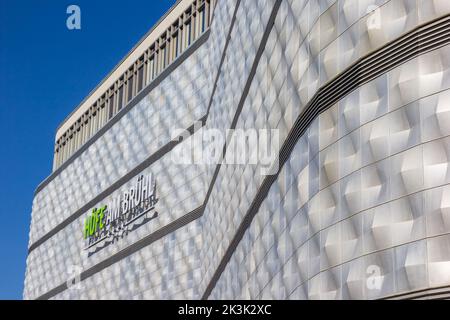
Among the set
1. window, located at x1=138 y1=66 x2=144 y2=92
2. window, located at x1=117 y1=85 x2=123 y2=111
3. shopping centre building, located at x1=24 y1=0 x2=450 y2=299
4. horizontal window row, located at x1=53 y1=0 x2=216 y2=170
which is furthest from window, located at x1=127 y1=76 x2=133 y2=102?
shopping centre building, located at x1=24 y1=0 x2=450 y2=299

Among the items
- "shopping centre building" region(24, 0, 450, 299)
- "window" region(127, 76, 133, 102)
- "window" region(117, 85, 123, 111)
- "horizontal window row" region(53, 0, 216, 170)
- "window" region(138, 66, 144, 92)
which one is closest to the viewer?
"shopping centre building" region(24, 0, 450, 299)

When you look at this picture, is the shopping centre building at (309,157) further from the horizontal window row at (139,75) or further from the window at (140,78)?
the window at (140,78)

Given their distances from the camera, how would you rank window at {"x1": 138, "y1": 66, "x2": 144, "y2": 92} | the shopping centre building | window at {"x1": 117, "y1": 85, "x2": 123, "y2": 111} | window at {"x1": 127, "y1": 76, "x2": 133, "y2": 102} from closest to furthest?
the shopping centre building, window at {"x1": 138, "y1": 66, "x2": 144, "y2": 92}, window at {"x1": 127, "y1": 76, "x2": 133, "y2": 102}, window at {"x1": 117, "y1": 85, "x2": 123, "y2": 111}

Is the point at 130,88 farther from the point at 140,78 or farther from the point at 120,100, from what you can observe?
the point at 140,78

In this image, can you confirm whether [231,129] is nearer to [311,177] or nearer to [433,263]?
[311,177]

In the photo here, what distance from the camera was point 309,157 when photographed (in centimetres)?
1952

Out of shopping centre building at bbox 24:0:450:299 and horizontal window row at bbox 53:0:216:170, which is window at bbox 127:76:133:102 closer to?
horizontal window row at bbox 53:0:216:170

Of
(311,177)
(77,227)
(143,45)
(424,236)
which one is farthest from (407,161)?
(77,227)

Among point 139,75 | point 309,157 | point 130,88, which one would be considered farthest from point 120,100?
point 309,157

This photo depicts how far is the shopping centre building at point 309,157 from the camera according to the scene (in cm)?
1596

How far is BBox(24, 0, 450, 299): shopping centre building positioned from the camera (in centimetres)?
1596

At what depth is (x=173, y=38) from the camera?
50.5m

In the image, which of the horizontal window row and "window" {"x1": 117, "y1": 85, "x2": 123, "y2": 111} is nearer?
the horizontal window row

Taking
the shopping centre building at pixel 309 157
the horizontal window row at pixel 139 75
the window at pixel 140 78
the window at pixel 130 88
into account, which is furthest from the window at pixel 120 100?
the shopping centre building at pixel 309 157
